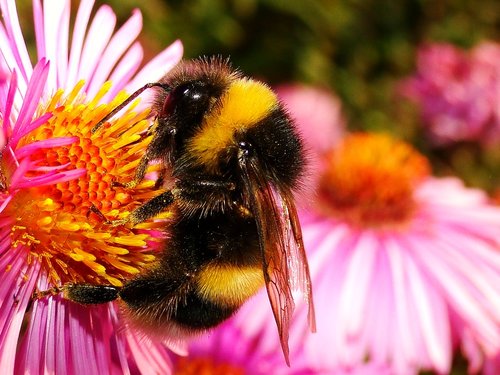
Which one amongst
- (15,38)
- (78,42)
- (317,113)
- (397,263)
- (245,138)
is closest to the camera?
(245,138)

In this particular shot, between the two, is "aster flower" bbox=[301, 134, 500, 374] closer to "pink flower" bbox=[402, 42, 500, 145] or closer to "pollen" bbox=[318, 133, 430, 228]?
"pollen" bbox=[318, 133, 430, 228]

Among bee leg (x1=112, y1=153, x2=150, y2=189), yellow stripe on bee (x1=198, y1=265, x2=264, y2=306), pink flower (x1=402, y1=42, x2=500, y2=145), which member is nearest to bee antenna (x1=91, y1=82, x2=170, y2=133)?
bee leg (x1=112, y1=153, x2=150, y2=189)

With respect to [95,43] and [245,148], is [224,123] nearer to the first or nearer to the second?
[245,148]

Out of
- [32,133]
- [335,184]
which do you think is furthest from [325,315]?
[32,133]

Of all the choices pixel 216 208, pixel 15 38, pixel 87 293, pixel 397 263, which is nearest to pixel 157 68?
pixel 15 38

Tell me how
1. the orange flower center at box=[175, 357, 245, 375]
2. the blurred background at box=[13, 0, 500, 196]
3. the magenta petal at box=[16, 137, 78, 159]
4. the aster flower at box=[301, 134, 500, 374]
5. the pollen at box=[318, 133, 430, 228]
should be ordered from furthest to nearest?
the blurred background at box=[13, 0, 500, 196] → the pollen at box=[318, 133, 430, 228] → the aster flower at box=[301, 134, 500, 374] → the orange flower center at box=[175, 357, 245, 375] → the magenta petal at box=[16, 137, 78, 159]

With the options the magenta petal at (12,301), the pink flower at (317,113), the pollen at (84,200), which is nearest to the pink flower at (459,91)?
the pink flower at (317,113)

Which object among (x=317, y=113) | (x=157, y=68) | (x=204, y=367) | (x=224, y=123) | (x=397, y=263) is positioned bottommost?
(x=204, y=367)
